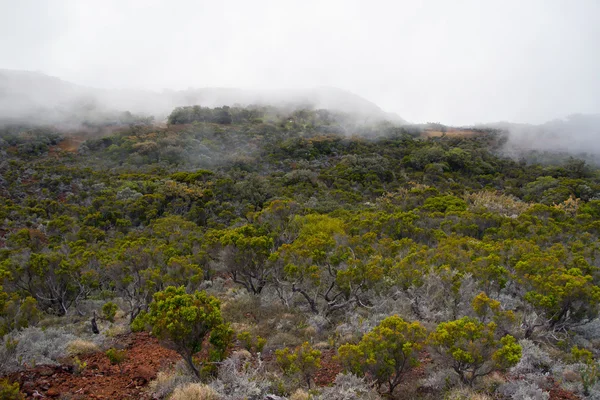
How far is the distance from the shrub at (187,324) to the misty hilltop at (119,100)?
51.5 meters

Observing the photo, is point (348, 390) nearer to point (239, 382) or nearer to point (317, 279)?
point (239, 382)

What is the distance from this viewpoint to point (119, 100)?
61.8 m

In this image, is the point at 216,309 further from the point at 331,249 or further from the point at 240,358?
the point at 331,249

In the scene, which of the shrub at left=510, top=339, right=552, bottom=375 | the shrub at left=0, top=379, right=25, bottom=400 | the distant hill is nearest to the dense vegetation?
the shrub at left=510, top=339, right=552, bottom=375

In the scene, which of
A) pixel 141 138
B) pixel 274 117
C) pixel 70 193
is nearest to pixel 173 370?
pixel 70 193

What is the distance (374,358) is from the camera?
558cm

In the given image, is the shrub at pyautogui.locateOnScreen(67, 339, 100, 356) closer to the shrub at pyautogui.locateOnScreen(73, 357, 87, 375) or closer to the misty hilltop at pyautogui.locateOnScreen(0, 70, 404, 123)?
the shrub at pyautogui.locateOnScreen(73, 357, 87, 375)

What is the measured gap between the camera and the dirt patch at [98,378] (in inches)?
225

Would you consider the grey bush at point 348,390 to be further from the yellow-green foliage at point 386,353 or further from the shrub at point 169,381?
the shrub at point 169,381

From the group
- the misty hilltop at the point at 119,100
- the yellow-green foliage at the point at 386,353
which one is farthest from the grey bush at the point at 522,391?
the misty hilltop at the point at 119,100

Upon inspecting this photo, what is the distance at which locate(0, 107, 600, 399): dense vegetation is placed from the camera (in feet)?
19.1

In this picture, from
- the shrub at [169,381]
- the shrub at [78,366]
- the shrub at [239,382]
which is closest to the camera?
the shrub at [239,382]

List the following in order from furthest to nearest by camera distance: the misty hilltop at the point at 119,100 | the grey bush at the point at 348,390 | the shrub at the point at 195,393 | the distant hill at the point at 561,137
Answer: the misty hilltop at the point at 119,100 < the distant hill at the point at 561,137 < the grey bush at the point at 348,390 < the shrub at the point at 195,393

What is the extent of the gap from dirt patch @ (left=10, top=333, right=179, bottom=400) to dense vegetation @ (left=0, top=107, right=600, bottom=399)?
0.69 metres
